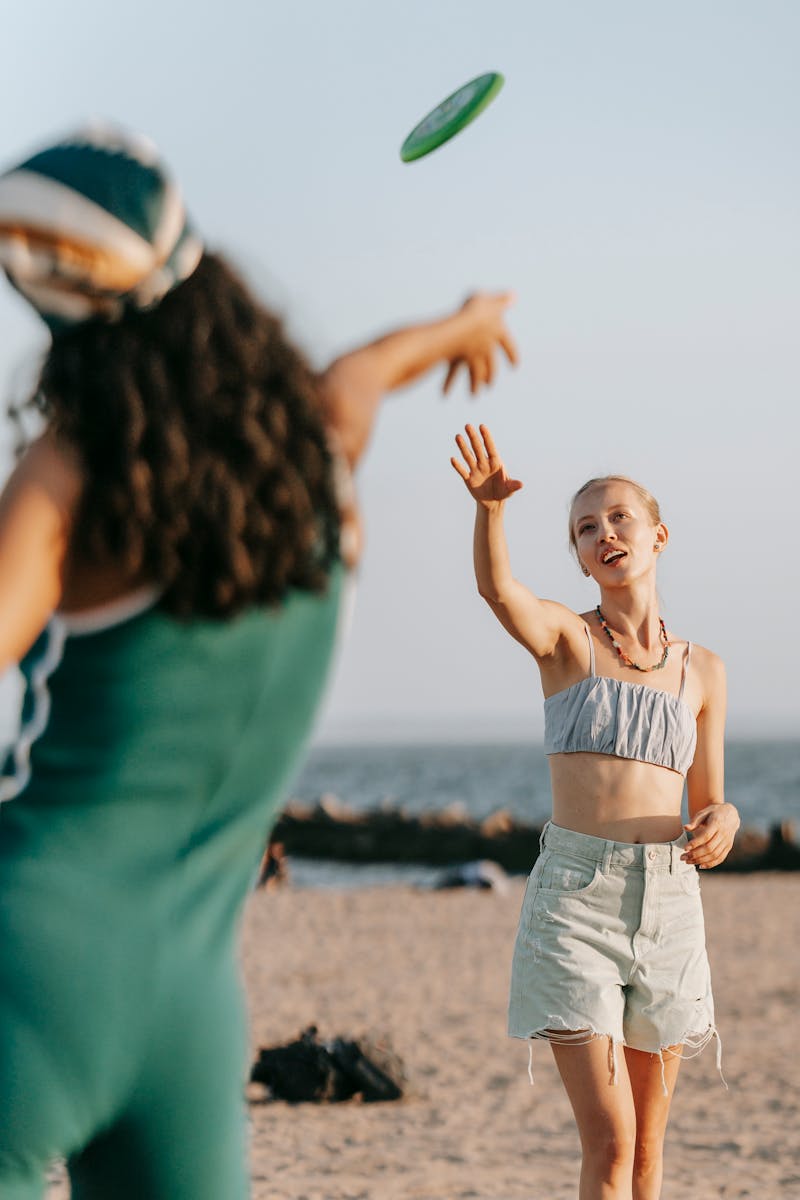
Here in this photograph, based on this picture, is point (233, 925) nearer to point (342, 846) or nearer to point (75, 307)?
point (75, 307)

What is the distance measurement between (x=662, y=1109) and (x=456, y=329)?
7.67ft

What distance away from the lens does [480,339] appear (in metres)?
2.10

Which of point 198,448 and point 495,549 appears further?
point 495,549

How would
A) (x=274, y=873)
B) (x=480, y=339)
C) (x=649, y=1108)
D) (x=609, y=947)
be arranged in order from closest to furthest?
1. (x=480, y=339)
2. (x=609, y=947)
3. (x=649, y=1108)
4. (x=274, y=873)

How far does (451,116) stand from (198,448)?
4.79 ft

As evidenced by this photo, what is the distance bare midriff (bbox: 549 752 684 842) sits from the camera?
3604 millimetres

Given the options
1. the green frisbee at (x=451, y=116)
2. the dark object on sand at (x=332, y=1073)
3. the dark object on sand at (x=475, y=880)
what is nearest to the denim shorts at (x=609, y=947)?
the green frisbee at (x=451, y=116)

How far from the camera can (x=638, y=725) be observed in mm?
3664

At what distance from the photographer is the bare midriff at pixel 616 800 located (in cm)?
360

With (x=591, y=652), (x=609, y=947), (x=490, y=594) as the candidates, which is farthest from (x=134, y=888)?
(x=591, y=652)

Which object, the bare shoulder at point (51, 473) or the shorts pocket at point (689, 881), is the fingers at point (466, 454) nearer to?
the shorts pocket at point (689, 881)

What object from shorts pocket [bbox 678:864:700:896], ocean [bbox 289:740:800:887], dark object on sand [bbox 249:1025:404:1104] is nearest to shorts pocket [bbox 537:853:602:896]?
shorts pocket [bbox 678:864:700:896]

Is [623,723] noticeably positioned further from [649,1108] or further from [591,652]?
[649,1108]

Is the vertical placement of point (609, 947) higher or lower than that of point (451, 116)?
lower
